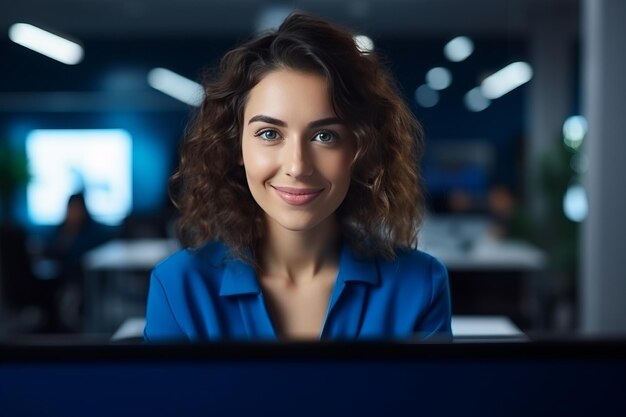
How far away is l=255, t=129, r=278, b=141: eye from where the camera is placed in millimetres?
995

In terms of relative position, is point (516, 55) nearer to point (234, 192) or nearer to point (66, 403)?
point (234, 192)

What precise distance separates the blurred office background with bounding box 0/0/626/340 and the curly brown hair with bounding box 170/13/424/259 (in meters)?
3.20

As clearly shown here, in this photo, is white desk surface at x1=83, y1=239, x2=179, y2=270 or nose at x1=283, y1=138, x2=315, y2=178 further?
white desk surface at x1=83, y1=239, x2=179, y2=270

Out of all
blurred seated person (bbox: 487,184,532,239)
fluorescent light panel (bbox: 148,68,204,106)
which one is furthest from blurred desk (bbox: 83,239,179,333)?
blurred seated person (bbox: 487,184,532,239)

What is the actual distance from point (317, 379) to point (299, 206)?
16.8 inches

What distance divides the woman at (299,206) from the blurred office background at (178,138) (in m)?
3.22

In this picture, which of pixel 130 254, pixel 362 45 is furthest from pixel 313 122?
pixel 130 254

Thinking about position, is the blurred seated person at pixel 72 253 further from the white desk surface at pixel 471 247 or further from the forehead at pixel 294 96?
the forehead at pixel 294 96

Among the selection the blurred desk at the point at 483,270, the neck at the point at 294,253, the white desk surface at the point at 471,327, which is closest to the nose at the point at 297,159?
the neck at the point at 294,253

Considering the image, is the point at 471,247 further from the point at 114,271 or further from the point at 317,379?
the point at 317,379

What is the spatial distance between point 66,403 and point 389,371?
0.25 meters

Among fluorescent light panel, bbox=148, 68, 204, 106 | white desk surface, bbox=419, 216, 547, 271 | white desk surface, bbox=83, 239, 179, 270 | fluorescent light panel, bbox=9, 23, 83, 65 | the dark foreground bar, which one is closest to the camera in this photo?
the dark foreground bar

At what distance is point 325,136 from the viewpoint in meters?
0.99

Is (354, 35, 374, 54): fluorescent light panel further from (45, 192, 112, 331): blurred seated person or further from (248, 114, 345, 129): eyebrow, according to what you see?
(45, 192, 112, 331): blurred seated person
